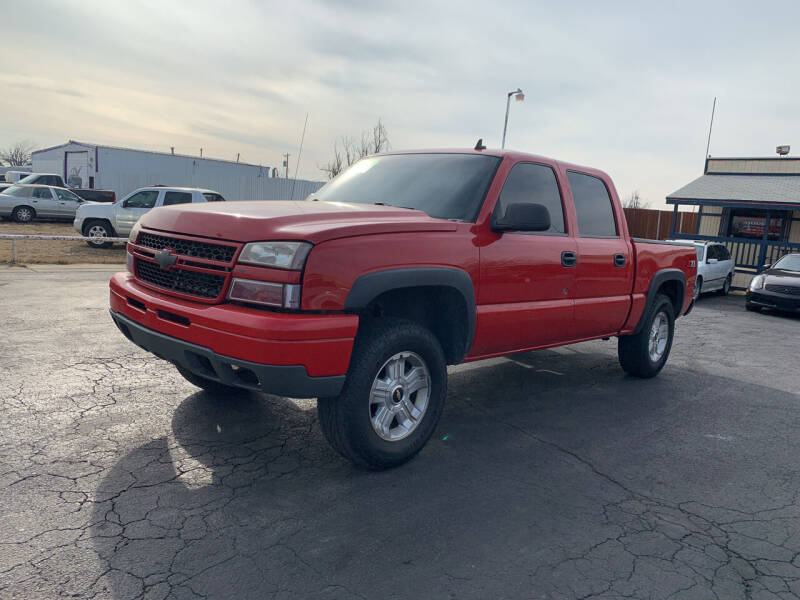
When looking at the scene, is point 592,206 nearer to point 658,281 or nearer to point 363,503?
point 658,281

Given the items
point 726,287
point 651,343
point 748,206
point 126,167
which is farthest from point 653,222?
point 126,167

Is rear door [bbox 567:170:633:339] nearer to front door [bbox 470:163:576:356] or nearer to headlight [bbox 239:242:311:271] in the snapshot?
front door [bbox 470:163:576:356]

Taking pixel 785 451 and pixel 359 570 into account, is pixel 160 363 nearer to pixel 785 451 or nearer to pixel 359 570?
pixel 359 570

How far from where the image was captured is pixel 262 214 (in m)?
3.56

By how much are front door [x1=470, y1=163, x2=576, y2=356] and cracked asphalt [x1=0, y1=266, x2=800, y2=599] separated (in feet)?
2.35

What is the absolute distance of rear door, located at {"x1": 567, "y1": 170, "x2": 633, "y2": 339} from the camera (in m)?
5.22

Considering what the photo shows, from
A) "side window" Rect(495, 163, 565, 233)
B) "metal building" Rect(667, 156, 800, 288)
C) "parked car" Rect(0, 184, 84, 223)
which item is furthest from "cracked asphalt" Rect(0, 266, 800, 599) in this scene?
"parked car" Rect(0, 184, 84, 223)

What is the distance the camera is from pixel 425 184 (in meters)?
4.61

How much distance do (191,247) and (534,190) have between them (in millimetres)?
2580

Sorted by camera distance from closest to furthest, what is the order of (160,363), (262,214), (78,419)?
(262,214) < (78,419) < (160,363)

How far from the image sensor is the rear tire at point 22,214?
25250 millimetres

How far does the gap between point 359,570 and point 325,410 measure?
3.27 ft

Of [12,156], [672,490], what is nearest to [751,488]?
[672,490]

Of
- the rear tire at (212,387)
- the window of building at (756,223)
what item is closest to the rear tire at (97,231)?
the rear tire at (212,387)
